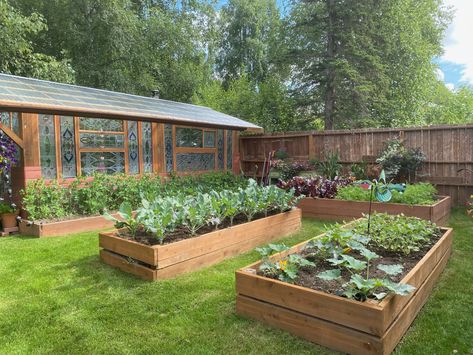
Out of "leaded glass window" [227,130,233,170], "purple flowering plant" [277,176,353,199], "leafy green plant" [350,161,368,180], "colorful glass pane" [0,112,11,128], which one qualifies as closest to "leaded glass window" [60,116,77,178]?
"colorful glass pane" [0,112,11,128]

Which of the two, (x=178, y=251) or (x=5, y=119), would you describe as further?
(x=5, y=119)

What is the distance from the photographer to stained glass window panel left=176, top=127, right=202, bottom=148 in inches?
351

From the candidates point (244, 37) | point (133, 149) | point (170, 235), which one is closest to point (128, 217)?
point (170, 235)

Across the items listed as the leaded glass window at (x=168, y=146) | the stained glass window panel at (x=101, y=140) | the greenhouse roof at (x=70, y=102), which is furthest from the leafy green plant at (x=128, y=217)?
the leaded glass window at (x=168, y=146)

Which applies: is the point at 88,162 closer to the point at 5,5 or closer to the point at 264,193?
the point at 264,193

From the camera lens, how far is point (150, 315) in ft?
8.82

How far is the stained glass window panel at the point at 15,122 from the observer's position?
584cm

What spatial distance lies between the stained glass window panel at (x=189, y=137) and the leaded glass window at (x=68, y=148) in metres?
2.80

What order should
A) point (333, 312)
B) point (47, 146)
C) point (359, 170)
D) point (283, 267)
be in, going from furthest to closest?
1. point (359, 170)
2. point (47, 146)
3. point (283, 267)
4. point (333, 312)

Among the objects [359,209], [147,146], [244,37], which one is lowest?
[359,209]

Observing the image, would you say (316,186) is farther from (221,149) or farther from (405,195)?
(221,149)

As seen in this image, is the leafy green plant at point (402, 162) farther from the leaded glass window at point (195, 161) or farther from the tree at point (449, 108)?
the tree at point (449, 108)

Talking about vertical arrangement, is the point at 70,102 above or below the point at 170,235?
above

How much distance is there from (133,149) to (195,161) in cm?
208
